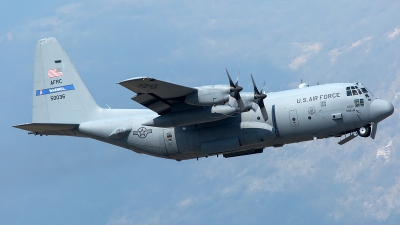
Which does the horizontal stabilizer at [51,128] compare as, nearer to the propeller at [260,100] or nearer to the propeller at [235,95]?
the propeller at [235,95]

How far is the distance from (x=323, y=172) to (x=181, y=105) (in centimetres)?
15627

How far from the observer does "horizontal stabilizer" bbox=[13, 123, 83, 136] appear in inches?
1539

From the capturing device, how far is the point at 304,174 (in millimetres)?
188625

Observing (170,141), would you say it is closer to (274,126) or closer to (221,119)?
(221,119)

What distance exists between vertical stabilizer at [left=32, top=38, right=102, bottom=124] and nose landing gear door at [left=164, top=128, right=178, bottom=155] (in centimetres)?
473

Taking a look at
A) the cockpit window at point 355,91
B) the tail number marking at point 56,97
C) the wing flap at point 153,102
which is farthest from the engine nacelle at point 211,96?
the tail number marking at point 56,97

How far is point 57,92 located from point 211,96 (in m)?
11.1

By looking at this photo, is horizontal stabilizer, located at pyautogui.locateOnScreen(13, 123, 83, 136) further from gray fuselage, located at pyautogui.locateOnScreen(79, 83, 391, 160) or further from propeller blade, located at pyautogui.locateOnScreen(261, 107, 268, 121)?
propeller blade, located at pyautogui.locateOnScreen(261, 107, 268, 121)

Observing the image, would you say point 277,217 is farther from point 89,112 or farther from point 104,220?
point 89,112

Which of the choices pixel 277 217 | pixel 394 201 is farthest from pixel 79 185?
pixel 394 201

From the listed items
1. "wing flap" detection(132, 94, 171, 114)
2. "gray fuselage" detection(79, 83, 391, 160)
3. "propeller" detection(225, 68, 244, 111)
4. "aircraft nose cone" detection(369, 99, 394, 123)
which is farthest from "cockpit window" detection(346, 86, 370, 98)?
"wing flap" detection(132, 94, 171, 114)

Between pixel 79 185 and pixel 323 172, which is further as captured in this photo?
pixel 323 172

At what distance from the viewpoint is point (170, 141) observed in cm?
3919

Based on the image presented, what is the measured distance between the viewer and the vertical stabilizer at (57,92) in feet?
136
